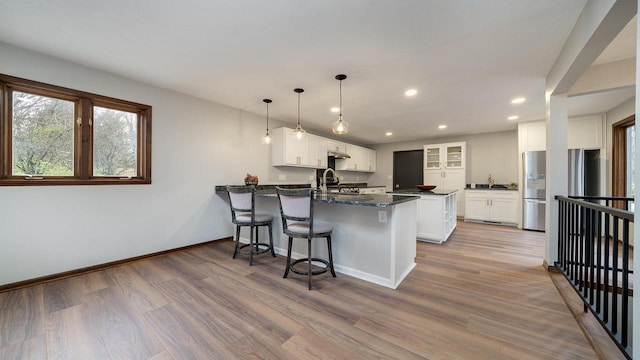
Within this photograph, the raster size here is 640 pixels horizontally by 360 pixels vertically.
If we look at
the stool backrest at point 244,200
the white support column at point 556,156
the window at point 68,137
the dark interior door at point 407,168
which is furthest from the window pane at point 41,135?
the dark interior door at point 407,168

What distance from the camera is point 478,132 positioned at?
6.04m

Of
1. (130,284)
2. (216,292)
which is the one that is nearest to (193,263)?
(130,284)

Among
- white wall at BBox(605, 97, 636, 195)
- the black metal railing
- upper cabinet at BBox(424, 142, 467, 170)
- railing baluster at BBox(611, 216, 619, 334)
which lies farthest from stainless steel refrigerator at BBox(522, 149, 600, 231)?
railing baluster at BBox(611, 216, 619, 334)

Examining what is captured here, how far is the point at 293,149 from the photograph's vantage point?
4.80m

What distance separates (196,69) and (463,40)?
2.75m

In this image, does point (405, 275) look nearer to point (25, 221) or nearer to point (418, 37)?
point (418, 37)

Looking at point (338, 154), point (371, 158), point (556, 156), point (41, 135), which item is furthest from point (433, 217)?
point (41, 135)

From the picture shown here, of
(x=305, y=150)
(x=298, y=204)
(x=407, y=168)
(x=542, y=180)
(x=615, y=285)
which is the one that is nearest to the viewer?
A: (x=615, y=285)

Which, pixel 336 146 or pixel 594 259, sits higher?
pixel 336 146

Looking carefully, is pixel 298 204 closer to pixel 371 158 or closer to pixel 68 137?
pixel 68 137

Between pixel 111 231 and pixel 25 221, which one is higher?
pixel 25 221

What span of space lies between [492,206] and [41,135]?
7.49 meters

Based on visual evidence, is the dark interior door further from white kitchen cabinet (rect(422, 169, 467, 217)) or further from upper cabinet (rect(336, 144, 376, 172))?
upper cabinet (rect(336, 144, 376, 172))

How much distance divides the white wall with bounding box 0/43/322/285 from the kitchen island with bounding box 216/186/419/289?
6.70ft
